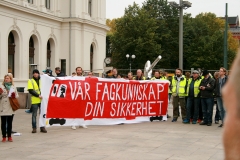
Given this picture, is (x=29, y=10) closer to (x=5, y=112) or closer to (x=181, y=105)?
(x=181, y=105)

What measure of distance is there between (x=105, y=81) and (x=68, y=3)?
30.1 meters

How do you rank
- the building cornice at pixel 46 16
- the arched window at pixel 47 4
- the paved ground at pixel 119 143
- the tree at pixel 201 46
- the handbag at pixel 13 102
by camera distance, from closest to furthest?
the paved ground at pixel 119 143 → the handbag at pixel 13 102 → the building cornice at pixel 46 16 → the arched window at pixel 47 4 → the tree at pixel 201 46

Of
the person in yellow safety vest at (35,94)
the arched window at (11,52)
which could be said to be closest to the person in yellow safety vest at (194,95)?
the person in yellow safety vest at (35,94)

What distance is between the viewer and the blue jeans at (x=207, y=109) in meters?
16.0

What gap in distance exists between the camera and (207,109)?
637 inches

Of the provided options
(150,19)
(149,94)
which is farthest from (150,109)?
(150,19)

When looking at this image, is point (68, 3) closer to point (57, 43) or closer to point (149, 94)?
point (57, 43)

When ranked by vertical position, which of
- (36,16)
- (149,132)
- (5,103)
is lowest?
(149,132)

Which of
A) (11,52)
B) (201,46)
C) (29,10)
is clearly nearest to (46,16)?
(29,10)

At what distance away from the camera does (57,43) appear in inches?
1734

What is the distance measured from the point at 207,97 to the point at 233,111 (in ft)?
49.7

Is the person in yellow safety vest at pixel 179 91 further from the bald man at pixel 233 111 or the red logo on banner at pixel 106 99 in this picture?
the bald man at pixel 233 111

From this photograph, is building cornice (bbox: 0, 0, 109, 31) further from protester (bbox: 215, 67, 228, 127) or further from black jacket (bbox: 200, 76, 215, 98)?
protester (bbox: 215, 67, 228, 127)

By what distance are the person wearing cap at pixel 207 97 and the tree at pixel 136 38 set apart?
5017 cm
